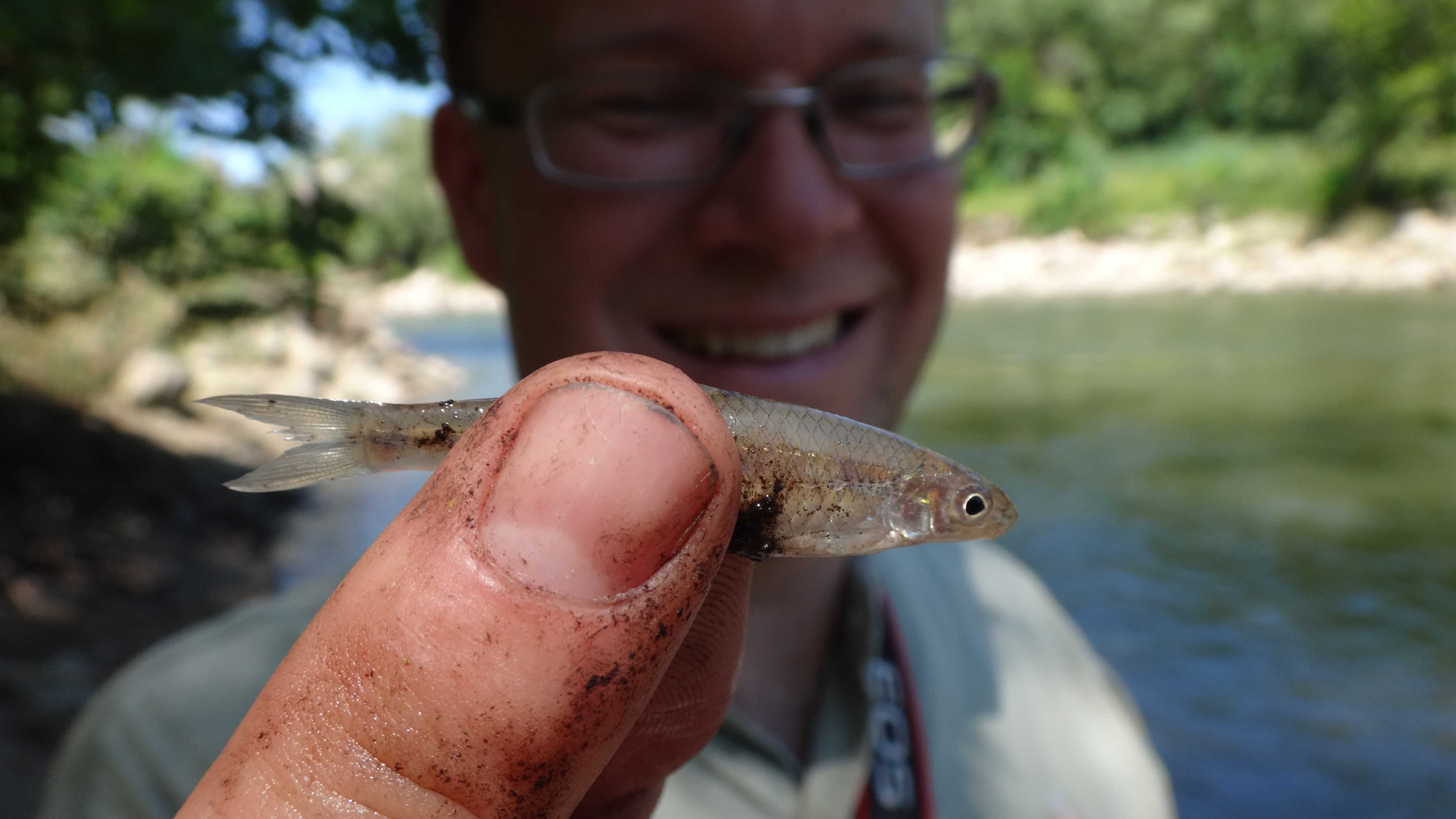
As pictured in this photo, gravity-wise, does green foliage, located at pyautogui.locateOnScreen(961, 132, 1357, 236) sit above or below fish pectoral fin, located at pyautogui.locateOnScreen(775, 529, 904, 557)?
below

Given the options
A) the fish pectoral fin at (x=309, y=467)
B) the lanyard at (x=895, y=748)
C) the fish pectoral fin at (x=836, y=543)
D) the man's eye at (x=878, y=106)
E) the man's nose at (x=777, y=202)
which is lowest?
the lanyard at (x=895, y=748)

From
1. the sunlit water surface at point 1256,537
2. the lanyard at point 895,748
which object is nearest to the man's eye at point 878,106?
the lanyard at point 895,748

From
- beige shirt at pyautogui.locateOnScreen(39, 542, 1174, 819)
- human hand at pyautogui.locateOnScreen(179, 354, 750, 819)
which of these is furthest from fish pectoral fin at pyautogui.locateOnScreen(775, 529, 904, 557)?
beige shirt at pyautogui.locateOnScreen(39, 542, 1174, 819)

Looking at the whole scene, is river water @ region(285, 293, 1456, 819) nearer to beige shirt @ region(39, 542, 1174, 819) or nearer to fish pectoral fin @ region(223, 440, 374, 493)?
beige shirt @ region(39, 542, 1174, 819)

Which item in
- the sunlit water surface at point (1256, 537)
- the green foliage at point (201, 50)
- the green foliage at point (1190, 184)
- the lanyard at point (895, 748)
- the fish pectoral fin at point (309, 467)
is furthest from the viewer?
the green foliage at point (1190, 184)

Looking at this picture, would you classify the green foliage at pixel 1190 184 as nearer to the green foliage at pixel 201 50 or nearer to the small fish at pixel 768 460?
the green foliage at pixel 201 50

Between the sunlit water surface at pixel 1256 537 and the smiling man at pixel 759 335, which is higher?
the smiling man at pixel 759 335

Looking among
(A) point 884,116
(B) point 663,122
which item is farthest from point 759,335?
(A) point 884,116
